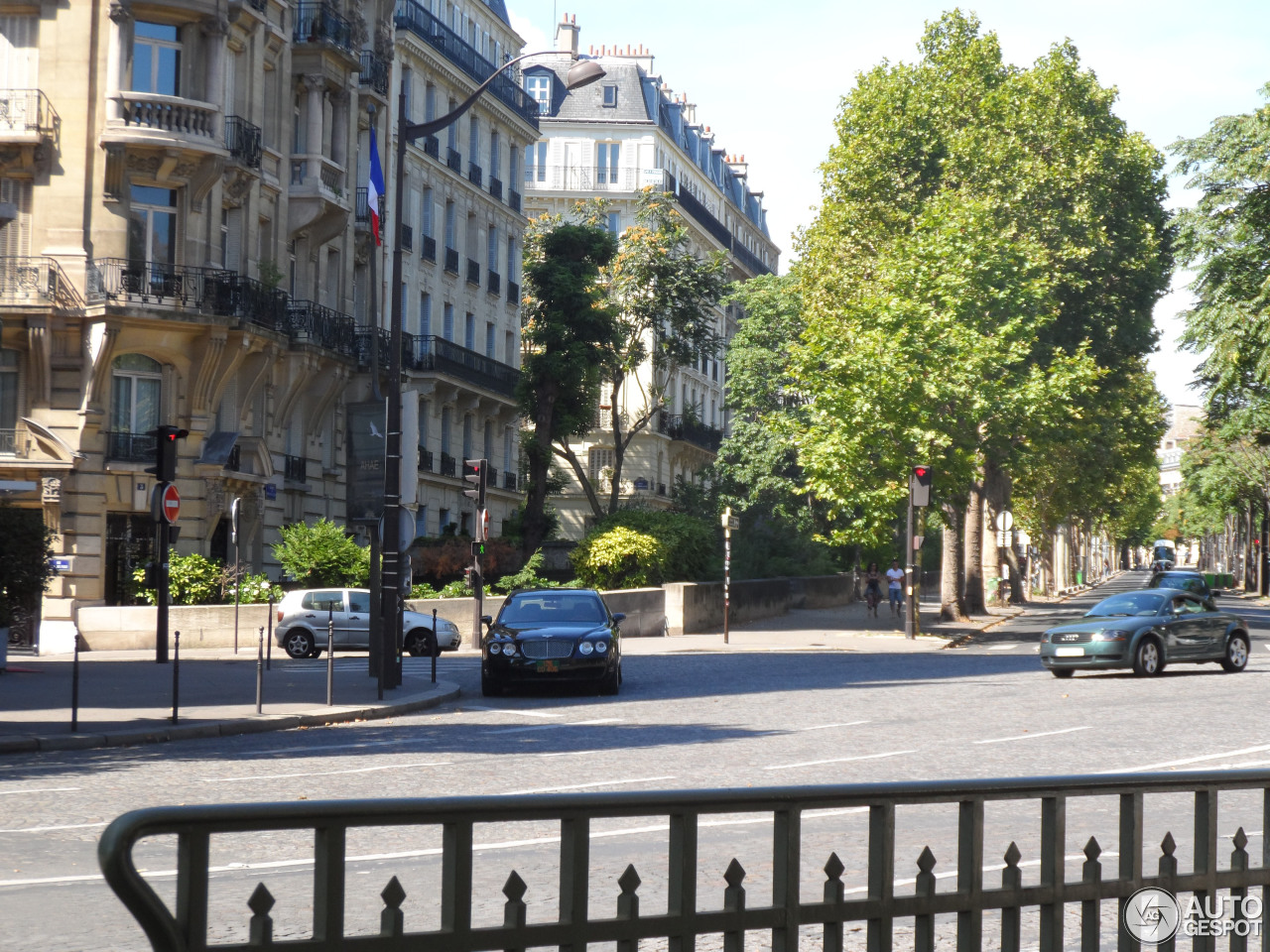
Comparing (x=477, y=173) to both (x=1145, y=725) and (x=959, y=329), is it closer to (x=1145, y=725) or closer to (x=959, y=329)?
(x=959, y=329)

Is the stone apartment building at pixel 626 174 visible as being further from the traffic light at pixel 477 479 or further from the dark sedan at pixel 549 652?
the dark sedan at pixel 549 652

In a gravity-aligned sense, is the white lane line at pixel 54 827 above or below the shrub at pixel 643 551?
below

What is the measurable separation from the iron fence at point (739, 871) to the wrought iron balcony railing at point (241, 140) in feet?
120

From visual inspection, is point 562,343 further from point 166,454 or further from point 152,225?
point 166,454

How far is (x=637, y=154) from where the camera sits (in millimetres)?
87500

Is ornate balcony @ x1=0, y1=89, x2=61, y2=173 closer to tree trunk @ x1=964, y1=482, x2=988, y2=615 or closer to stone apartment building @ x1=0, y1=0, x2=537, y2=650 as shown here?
stone apartment building @ x1=0, y1=0, x2=537, y2=650

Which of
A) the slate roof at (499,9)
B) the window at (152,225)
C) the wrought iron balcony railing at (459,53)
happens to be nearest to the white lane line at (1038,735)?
the window at (152,225)

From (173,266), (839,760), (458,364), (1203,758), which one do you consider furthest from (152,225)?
→ (1203,758)

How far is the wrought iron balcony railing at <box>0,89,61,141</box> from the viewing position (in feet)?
119

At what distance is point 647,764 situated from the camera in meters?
13.9

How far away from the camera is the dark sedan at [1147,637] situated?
25.9 meters

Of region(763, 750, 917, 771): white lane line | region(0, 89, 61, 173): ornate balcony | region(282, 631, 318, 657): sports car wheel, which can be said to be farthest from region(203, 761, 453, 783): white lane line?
region(0, 89, 61, 173): ornate balcony

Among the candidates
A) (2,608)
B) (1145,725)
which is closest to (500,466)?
(2,608)

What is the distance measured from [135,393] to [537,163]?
169 ft
